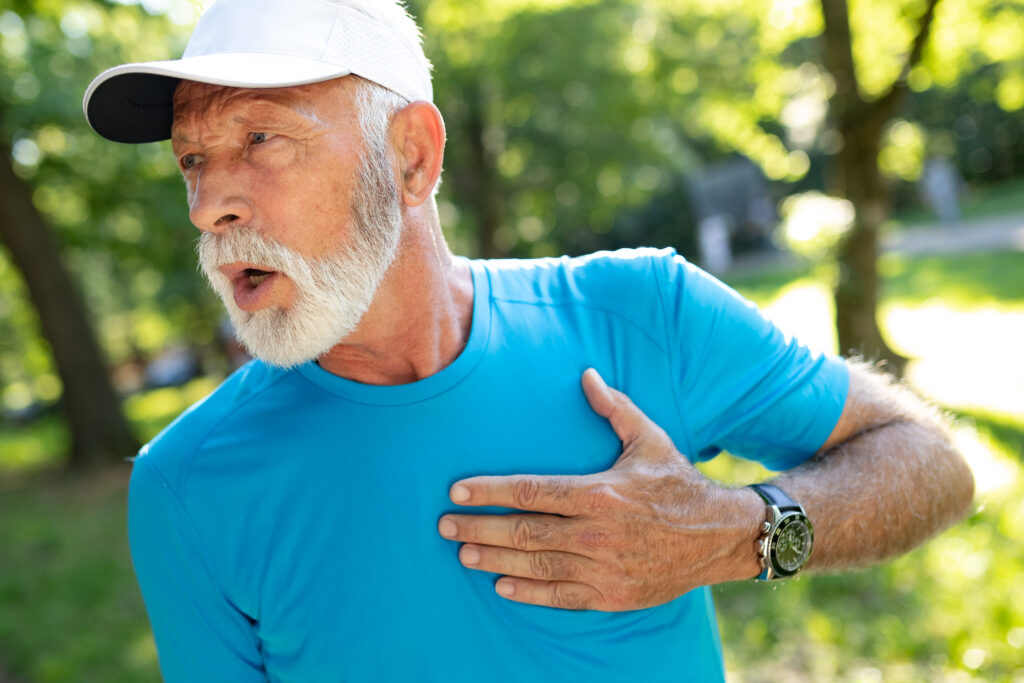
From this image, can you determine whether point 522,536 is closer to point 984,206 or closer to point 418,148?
point 418,148

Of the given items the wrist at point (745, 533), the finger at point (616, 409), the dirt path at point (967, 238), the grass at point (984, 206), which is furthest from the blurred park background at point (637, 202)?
the grass at point (984, 206)

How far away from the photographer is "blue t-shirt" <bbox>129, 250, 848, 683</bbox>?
63.0 inches

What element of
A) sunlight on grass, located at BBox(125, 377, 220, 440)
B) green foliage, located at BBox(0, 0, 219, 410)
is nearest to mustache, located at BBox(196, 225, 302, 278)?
green foliage, located at BBox(0, 0, 219, 410)

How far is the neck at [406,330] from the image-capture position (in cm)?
179

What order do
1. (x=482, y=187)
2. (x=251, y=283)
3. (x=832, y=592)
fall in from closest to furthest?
1. (x=251, y=283)
2. (x=832, y=592)
3. (x=482, y=187)

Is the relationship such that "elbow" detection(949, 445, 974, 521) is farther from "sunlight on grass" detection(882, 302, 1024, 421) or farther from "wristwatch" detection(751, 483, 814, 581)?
"sunlight on grass" detection(882, 302, 1024, 421)

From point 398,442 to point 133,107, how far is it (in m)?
0.95

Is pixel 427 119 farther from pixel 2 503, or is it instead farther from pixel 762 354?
pixel 2 503

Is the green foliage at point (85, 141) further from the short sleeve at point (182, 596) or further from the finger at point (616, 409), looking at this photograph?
the finger at point (616, 409)

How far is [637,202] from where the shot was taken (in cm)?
1630

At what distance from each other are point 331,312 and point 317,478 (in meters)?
0.33

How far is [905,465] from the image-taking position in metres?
1.89

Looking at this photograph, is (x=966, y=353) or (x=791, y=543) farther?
(x=966, y=353)

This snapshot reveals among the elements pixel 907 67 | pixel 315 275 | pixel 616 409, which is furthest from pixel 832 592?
pixel 907 67
